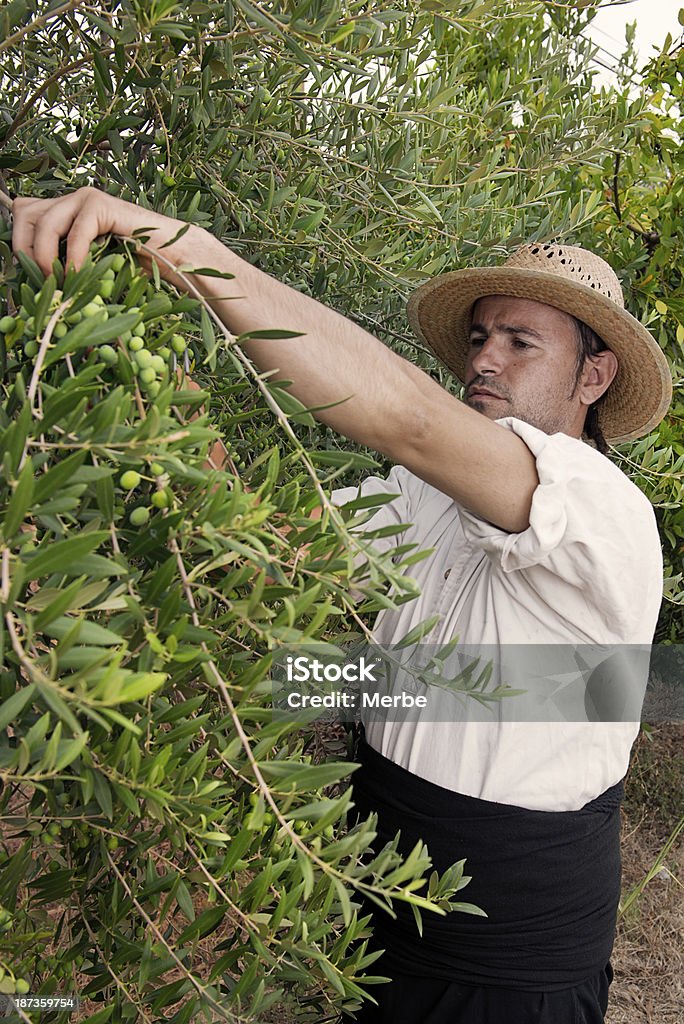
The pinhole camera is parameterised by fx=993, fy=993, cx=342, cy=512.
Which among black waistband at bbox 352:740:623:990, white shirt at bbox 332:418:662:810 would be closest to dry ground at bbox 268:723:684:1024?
black waistband at bbox 352:740:623:990

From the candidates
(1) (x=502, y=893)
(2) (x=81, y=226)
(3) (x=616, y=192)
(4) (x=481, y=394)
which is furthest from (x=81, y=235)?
(3) (x=616, y=192)

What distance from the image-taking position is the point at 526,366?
2.11m

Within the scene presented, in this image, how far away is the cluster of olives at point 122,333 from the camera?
88cm

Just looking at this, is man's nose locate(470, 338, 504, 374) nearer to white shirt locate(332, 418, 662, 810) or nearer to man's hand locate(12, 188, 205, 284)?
white shirt locate(332, 418, 662, 810)

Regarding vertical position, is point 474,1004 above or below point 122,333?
below

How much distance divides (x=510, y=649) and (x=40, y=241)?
110cm

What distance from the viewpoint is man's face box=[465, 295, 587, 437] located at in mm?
2100

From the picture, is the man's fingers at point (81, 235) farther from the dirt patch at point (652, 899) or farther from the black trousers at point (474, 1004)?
the dirt patch at point (652, 899)

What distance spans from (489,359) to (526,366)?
8cm

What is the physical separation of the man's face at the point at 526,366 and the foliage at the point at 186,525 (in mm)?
198

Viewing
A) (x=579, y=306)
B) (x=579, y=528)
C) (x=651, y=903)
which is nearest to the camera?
(x=579, y=528)

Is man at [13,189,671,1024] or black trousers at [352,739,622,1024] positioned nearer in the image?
man at [13,189,671,1024]

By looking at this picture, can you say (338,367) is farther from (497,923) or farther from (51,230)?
(497,923)

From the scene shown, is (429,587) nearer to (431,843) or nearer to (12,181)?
(431,843)
